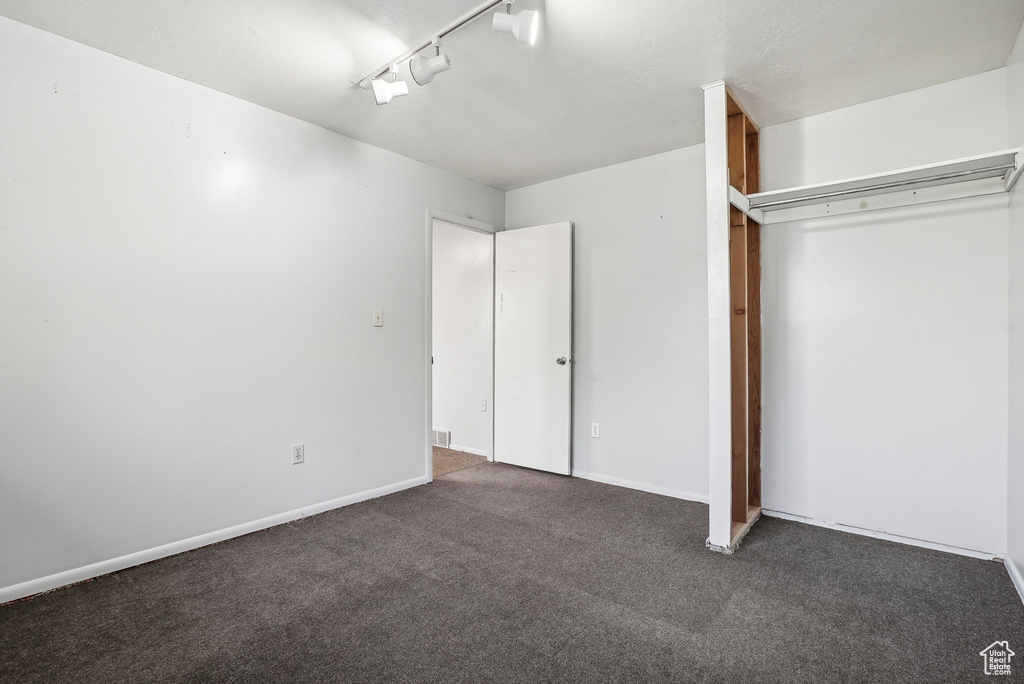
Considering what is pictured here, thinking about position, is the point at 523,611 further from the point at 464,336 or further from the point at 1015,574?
the point at 464,336

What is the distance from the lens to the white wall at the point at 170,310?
7.20ft

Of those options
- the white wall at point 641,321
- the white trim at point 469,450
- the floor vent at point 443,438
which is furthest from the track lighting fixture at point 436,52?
the floor vent at point 443,438

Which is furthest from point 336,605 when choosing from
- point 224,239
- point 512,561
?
point 224,239

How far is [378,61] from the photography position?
2449 millimetres

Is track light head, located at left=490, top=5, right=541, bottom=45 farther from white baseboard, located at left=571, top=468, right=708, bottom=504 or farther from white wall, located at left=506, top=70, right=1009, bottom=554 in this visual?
white baseboard, located at left=571, top=468, right=708, bottom=504

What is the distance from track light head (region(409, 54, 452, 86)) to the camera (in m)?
2.19

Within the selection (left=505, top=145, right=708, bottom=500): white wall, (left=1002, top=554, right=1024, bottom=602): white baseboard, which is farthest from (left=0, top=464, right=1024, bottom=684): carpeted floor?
(left=505, top=145, right=708, bottom=500): white wall

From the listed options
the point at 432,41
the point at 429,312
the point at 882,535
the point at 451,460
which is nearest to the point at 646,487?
the point at 882,535

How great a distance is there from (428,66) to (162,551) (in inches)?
105

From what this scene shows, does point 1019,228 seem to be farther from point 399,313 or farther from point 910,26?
point 399,313

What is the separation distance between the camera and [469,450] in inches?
192

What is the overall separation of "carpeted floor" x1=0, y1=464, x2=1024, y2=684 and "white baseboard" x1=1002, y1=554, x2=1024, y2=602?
0.04 meters

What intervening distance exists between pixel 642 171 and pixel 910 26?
5.75ft

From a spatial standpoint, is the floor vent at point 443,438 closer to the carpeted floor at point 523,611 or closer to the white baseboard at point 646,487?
the white baseboard at point 646,487
